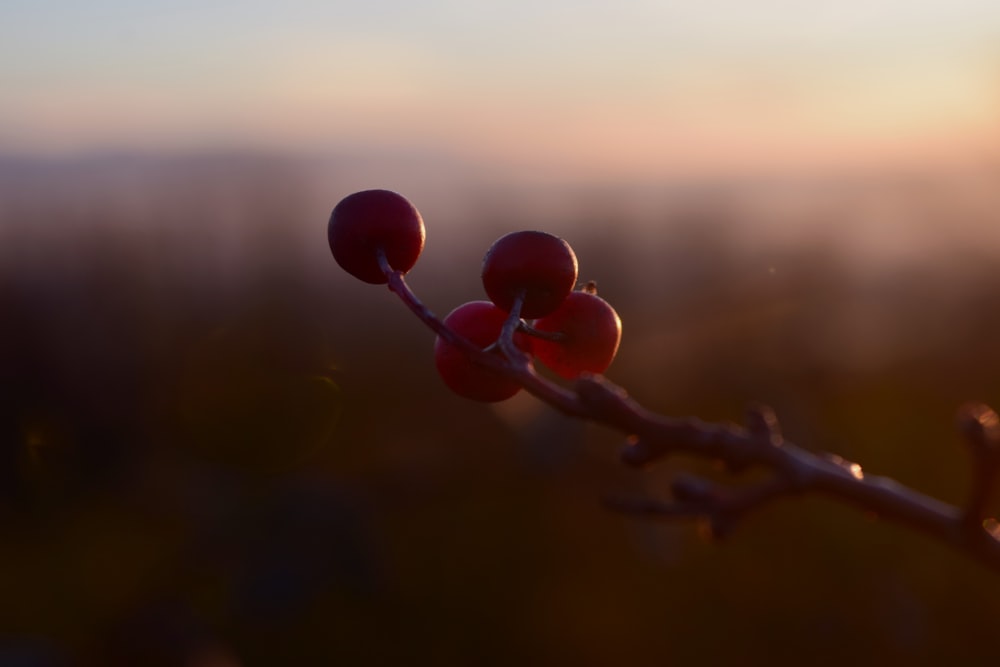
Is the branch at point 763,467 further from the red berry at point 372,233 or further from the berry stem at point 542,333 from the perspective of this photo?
the red berry at point 372,233

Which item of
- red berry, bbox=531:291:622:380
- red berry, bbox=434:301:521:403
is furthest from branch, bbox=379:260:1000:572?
red berry, bbox=531:291:622:380

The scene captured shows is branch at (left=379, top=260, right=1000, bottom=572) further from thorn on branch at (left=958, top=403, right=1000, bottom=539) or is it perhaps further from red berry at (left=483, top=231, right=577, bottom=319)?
red berry at (left=483, top=231, right=577, bottom=319)

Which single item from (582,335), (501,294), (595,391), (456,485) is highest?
(595,391)

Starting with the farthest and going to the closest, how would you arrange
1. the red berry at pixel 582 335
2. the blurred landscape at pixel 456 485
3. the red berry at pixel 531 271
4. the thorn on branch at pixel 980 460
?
1. the blurred landscape at pixel 456 485
2. the red berry at pixel 582 335
3. the red berry at pixel 531 271
4. the thorn on branch at pixel 980 460

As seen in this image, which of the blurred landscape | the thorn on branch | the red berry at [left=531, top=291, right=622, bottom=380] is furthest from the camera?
the blurred landscape

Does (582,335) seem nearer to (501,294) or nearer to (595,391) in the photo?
(501,294)

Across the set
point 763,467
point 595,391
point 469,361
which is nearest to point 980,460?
point 763,467

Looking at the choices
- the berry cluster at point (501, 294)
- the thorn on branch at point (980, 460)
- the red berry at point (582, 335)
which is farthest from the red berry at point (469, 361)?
the thorn on branch at point (980, 460)

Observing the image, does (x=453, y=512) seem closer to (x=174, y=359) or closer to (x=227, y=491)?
(x=227, y=491)
